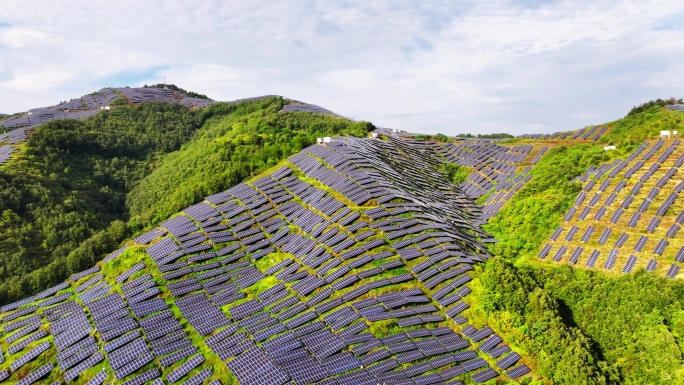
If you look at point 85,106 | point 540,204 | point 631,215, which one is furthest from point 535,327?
point 85,106

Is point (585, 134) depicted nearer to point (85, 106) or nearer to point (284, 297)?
point (284, 297)

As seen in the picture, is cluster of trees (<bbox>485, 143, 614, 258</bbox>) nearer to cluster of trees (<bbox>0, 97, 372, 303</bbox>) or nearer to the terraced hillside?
the terraced hillside

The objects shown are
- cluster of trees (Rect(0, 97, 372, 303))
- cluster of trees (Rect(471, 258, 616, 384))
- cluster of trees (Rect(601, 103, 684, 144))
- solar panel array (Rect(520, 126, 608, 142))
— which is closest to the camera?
cluster of trees (Rect(471, 258, 616, 384))

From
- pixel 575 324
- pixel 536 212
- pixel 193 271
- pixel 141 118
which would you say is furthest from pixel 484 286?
pixel 141 118

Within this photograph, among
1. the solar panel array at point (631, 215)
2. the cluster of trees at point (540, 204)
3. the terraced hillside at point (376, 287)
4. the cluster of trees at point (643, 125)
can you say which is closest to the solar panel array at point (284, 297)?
the terraced hillside at point (376, 287)

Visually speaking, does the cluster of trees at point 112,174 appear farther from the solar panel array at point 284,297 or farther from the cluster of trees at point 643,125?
Result: the cluster of trees at point 643,125

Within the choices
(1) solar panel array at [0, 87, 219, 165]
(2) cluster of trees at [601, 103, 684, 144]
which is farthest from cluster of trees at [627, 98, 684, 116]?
(1) solar panel array at [0, 87, 219, 165]
